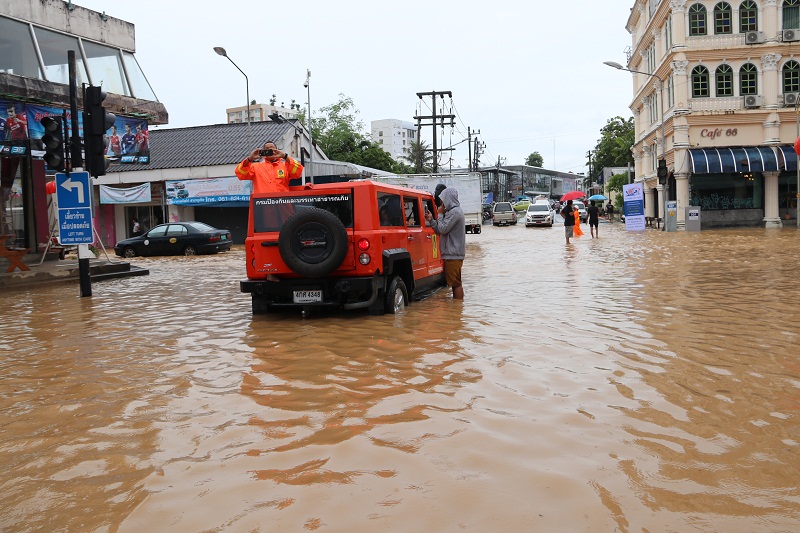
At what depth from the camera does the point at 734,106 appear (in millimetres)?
35781

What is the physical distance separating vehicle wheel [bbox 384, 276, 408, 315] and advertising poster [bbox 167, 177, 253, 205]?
28017mm

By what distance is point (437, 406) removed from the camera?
500 centimetres

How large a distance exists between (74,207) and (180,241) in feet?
44.6

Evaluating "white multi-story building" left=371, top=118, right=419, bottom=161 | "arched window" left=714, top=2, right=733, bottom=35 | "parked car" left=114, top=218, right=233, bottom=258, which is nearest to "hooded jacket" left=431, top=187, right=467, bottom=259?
"parked car" left=114, top=218, right=233, bottom=258

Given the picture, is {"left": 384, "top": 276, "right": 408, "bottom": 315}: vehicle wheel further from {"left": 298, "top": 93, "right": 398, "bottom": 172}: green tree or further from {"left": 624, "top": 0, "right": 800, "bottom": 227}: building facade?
{"left": 298, "top": 93, "right": 398, "bottom": 172}: green tree

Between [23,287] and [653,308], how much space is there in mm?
12892

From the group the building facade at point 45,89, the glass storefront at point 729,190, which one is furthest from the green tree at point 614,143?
the building facade at point 45,89

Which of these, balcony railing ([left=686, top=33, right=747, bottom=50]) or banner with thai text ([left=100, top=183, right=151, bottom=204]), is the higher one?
balcony railing ([left=686, top=33, right=747, bottom=50])

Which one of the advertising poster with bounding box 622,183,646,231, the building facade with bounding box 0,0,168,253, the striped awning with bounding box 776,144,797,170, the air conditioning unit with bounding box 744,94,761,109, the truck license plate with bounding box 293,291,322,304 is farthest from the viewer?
the advertising poster with bounding box 622,183,646,231

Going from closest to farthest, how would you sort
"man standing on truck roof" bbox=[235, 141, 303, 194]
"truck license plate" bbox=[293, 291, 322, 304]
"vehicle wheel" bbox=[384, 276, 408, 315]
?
"truck license plate" bbox=[293, 291, 322, 304]
"vehicle wheel" bbox=[384, 276, 408, 315]
"man standing on truck roof" bbox=[235, 141, 303, 194]

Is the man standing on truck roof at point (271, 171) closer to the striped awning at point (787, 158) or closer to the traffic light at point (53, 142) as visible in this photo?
the traffic light at point (53, 142)

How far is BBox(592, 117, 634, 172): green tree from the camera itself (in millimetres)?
72812

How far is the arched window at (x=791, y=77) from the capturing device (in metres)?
35.3

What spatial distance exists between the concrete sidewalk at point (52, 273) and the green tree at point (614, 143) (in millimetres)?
59464
